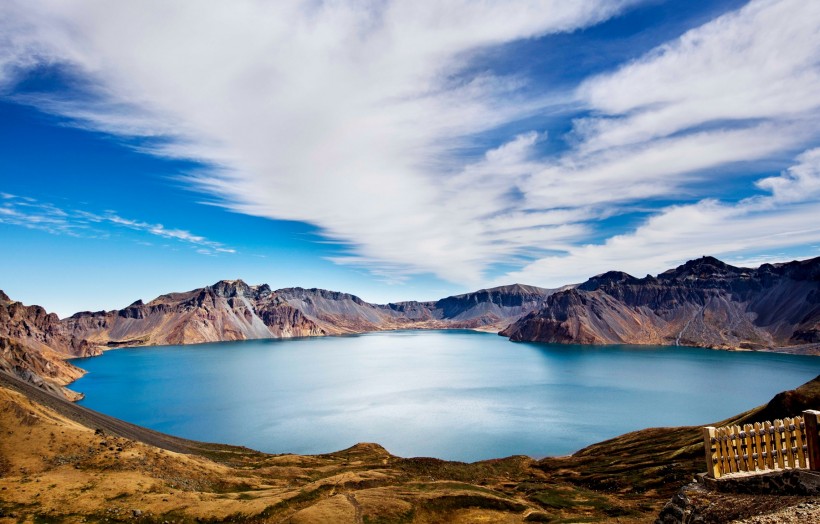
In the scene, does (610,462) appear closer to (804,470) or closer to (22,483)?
(804,470)

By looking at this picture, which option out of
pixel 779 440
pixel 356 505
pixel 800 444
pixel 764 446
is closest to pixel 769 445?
pixel 764 446

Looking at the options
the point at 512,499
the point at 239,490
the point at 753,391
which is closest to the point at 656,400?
the point at 753,391

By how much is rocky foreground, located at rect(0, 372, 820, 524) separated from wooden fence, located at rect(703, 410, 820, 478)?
20.7m

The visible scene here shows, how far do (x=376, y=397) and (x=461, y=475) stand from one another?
100905 millimetres

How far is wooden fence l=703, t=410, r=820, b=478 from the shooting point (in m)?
18.0

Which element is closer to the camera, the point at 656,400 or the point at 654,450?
the point at 654,450

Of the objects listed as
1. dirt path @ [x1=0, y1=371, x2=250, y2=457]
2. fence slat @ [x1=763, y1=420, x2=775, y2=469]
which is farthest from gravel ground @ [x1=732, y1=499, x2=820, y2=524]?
dirt path @ [x1=0, y1=371, x2=250, y2=457]

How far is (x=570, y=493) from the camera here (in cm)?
5516

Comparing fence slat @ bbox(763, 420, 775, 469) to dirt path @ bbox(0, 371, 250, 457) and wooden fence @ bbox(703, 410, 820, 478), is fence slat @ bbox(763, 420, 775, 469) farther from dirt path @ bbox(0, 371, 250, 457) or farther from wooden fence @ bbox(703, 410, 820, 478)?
dirt path @ bbox(0, 371, 250, 457)

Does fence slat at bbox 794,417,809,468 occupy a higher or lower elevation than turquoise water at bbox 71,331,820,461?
higher

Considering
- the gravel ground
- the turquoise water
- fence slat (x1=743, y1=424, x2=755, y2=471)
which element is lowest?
the turquoise water

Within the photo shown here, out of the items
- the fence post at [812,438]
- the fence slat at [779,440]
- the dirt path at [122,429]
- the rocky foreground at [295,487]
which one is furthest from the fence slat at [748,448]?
the dirt path at [122,429]

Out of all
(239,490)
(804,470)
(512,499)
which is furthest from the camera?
(239,490)

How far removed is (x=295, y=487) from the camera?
54688 millimetres
